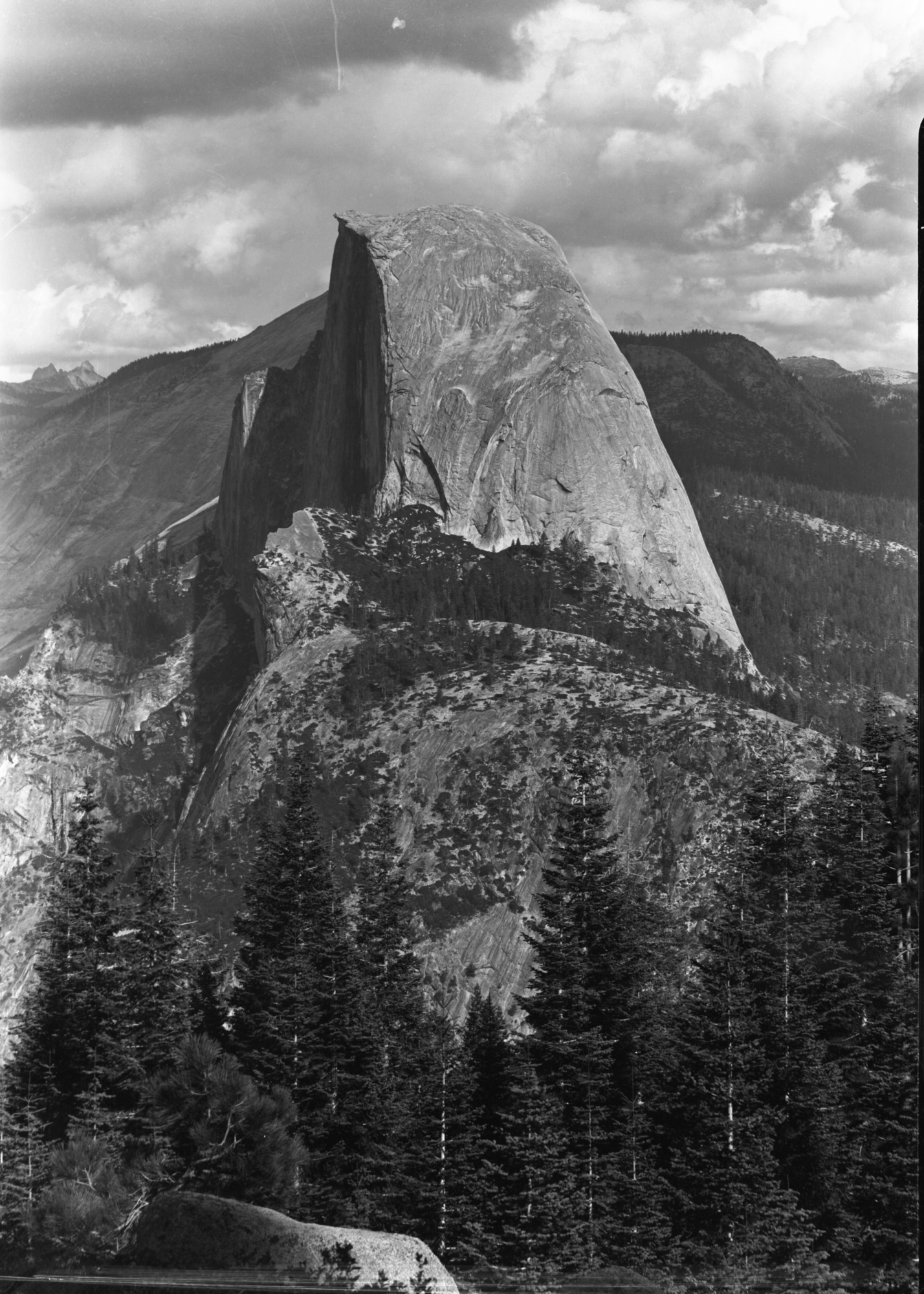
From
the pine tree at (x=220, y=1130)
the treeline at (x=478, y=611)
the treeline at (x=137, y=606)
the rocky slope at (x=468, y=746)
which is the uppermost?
the treeline at (x=137, y=606)

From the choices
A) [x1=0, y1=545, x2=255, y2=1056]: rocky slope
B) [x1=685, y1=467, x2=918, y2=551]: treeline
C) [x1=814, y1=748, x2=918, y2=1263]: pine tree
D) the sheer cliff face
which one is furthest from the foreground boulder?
[x1=685, y1=467, x2=918, y2=551]: treeline

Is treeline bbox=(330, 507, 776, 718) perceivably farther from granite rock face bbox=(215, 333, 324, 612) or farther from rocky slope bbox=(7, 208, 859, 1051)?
granite rock face bbox=(215, 333, 324, 612)

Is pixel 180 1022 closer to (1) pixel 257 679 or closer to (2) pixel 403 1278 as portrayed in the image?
(2) pixel 403 1278

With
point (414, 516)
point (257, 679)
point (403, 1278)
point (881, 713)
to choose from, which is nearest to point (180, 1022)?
point (403, 1278)

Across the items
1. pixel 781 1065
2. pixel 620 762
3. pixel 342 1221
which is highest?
pixel 620 762

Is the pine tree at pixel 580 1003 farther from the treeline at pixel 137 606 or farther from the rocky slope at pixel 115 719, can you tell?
the treeline at pixel 137 606

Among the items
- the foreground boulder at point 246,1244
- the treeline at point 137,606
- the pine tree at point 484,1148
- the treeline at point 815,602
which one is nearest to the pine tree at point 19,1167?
the foreground boulder at point 246,1244
